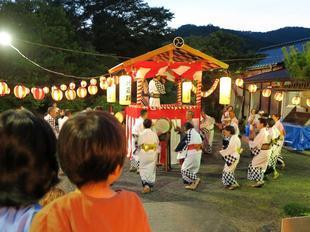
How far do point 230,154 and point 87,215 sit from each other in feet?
24.2

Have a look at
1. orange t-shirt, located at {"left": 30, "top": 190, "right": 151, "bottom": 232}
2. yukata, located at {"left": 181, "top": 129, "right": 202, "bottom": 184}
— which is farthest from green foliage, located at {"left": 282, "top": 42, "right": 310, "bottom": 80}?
orange t-shirt, located at {"left": 30, "top": 190, "right": 151, "bottom": 232}

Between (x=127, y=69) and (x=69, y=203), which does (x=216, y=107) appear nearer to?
(x=127, y=69)

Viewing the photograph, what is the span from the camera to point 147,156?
28.7ft

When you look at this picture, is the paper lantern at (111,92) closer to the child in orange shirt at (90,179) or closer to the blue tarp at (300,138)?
the blue tarp at (300,138)

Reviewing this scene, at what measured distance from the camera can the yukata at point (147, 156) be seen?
864 centimetres

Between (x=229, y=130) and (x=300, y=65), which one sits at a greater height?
(x=300, y=65)

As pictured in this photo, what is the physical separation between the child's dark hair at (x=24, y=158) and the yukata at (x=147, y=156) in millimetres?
6904

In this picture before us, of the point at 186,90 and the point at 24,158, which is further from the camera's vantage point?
the point at 186,90

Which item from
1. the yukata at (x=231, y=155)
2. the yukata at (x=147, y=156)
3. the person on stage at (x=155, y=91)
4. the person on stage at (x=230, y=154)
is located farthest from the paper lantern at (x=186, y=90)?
the yukata at (x=147, y=156)

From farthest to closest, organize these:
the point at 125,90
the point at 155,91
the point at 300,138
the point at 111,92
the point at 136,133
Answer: the point at 111,92 < the point at 300,138 < the point at 155,91 < the point at 125,90 < the point at 136,133

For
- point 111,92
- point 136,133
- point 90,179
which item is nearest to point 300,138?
point 111,92

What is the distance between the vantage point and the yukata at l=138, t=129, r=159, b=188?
8.64 meters

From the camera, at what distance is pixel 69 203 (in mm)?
1635

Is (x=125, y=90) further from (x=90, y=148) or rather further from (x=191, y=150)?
(x=90, y=148)
